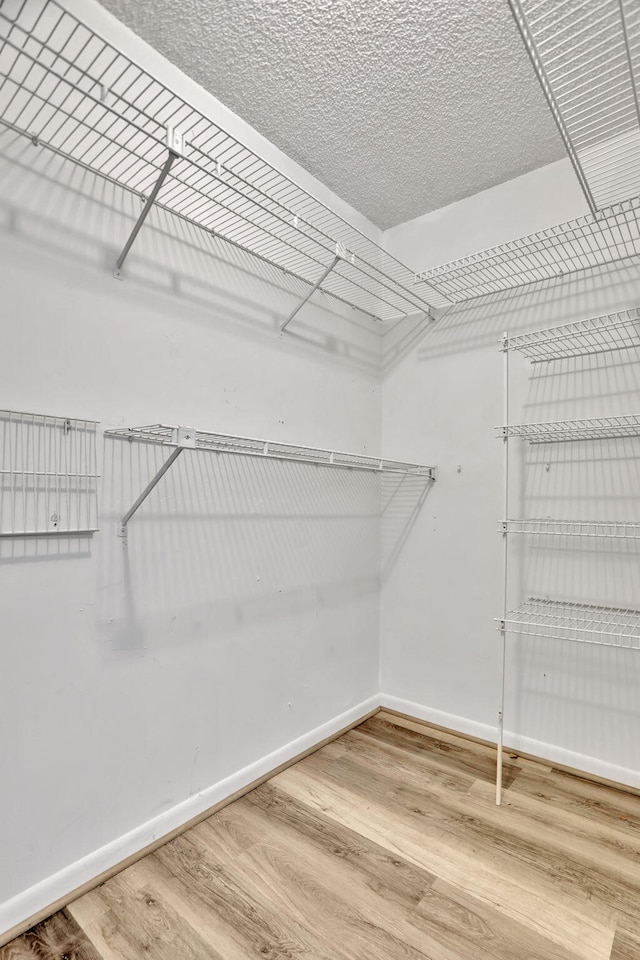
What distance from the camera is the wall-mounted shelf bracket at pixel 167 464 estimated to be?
3.85 feet

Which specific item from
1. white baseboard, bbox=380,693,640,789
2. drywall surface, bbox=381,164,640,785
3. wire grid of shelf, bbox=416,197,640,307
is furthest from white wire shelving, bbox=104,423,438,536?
white baseboard, bbox=380,693,640,789

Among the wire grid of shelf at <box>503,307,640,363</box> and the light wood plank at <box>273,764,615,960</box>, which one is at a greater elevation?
the wire grid of shelf at <box>503,307,640,363</box>

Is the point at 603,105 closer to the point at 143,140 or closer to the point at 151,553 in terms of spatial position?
the point at 143,140

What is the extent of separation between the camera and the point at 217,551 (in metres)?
1.68

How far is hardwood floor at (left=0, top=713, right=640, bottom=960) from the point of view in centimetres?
115

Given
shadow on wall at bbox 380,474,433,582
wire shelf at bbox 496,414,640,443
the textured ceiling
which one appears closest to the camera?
the textured ceiling

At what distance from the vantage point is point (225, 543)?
1709 millimetres

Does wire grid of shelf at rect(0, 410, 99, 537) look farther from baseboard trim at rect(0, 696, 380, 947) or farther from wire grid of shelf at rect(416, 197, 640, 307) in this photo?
wire grid of shelf at rect(416, 197, 640, 307)

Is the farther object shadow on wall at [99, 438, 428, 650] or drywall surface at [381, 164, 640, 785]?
drywall surface at [381, 164, 640, 785]

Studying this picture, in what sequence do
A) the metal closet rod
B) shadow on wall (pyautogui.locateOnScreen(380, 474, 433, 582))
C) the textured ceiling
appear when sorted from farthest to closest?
shadow on wall (pyautogui.locateOnScreen(380, 474, 433, 582)) < the textured ceiling < the metal closet rod

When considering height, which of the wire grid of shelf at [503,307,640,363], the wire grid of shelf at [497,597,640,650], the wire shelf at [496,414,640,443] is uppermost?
the wire grid of shelf at [503,307,640,363]

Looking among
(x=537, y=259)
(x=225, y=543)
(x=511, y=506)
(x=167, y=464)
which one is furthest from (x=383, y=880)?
(x=537, y=259)

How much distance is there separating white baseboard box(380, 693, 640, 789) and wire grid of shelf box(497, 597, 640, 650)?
0.43 meters

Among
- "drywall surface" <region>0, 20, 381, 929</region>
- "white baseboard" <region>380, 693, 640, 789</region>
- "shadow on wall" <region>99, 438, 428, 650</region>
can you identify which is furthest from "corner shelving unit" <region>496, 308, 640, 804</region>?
"drywall surface" <region>0, 20, 381, 929</region>
